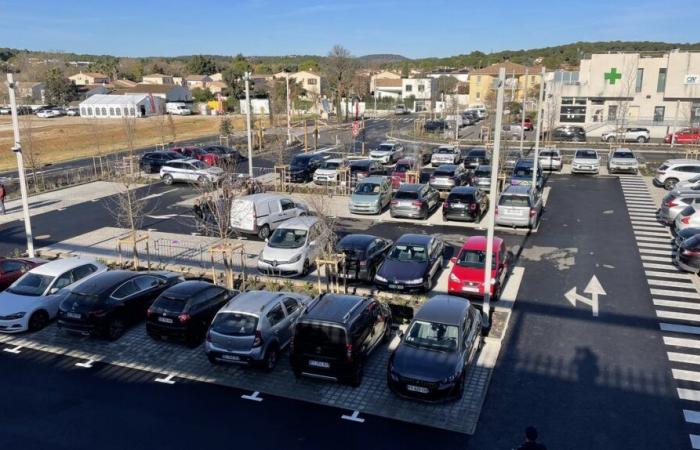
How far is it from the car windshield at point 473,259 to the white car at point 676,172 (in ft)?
61.8

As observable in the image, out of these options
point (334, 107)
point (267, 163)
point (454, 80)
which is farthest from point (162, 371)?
point (454, 80)

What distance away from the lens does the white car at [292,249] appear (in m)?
17.1

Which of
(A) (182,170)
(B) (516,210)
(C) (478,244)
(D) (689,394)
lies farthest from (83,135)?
(D) (689,394)

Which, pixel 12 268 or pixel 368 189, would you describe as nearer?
pixel 12 268

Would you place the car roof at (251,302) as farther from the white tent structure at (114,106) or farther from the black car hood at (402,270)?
the white tent structure at (114,106)

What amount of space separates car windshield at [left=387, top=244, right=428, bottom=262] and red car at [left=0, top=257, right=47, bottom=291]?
10.8m

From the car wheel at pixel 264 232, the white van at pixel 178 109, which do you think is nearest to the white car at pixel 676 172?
the car wheel at pixel 264 232

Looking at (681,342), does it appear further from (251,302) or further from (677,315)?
(251,302)

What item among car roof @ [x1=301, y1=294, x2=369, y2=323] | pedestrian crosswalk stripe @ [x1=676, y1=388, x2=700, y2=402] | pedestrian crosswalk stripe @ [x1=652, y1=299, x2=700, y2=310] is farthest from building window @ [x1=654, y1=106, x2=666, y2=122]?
car roof @ [x1=301, y1=294, x2=369, y2=323]

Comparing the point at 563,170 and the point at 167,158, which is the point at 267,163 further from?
the point at 563,170

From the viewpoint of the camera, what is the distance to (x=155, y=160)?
3619 centimetres

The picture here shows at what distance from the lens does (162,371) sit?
11.9 m

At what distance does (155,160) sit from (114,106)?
5712 cm

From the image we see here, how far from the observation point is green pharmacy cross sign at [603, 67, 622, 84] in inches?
2073
